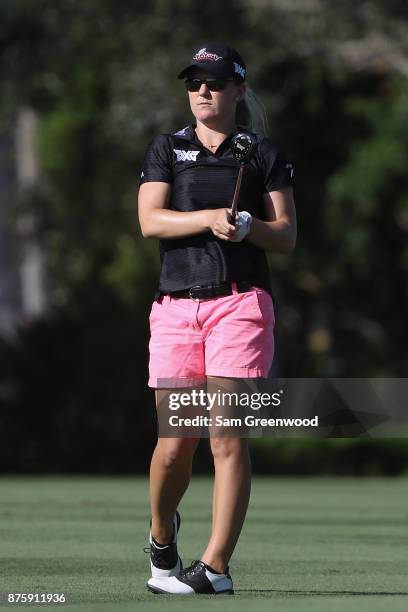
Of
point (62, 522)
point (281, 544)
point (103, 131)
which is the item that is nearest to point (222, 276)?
point (281, 544)

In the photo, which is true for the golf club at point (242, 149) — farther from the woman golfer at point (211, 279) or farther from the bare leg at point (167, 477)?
the bare leg at point (167, 477)

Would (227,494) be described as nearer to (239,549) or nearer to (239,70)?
(239,70)

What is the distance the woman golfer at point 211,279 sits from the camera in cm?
657

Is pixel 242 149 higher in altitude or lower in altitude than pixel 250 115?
lower

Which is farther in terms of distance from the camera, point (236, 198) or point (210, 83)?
point (210, 83)

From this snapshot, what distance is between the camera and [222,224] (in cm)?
648

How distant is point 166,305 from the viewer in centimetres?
675

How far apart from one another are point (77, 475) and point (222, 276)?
A: 15.4m

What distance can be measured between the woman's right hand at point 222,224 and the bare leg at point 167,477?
2.15ft

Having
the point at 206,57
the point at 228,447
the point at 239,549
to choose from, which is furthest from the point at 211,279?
the point at 239,549

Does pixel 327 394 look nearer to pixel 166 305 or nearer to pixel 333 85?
pixel 166 305

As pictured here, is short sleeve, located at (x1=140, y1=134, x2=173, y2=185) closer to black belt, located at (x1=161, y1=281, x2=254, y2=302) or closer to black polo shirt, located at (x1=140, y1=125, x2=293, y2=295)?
black polo shirt, located at (x1=140, y1=125, x2=293, y2=295)

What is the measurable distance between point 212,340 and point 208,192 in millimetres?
582

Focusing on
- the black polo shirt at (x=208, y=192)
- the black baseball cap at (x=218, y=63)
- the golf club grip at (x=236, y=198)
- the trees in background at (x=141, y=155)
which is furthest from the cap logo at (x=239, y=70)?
the trees in background at (x=141, y=155)
